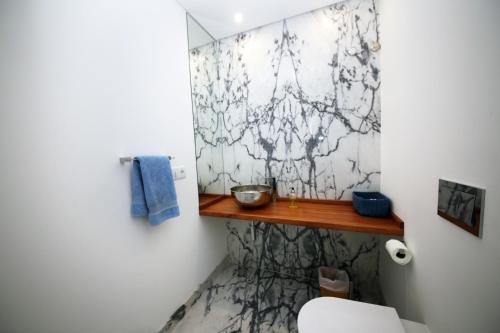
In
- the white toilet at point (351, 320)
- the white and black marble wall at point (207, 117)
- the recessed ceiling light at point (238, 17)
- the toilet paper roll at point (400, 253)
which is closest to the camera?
the white toilet at point (351, 320)

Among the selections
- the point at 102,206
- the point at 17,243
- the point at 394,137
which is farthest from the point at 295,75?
the point at 17,243

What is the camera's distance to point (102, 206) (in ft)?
2.85

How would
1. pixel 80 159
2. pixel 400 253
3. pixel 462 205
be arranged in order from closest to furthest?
1. pixel 462 205
2. pixel 80 159
3. pixel 400 253

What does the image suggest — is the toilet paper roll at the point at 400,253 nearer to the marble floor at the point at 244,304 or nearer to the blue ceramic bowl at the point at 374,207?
the blue ceramic bowl at the point at 374,207

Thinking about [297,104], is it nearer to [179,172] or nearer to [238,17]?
[238,17]

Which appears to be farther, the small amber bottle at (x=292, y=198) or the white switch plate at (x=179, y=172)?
the small amber bottle at (x=292, y=198)

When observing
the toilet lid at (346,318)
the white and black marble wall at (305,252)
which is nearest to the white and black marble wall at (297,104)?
the white and black marble wall at (305,252)

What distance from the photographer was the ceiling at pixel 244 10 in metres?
1.38

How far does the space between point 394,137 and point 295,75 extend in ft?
3.10

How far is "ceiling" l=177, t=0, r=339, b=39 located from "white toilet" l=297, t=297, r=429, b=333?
210 cm

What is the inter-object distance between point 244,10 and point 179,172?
1.43 meters

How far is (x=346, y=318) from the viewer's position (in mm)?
860

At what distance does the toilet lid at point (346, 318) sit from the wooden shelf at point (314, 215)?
408 mm

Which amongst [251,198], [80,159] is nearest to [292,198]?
[251,198]
